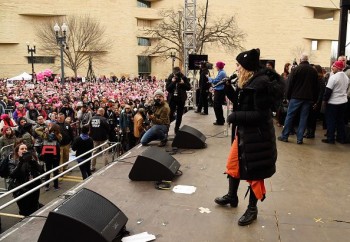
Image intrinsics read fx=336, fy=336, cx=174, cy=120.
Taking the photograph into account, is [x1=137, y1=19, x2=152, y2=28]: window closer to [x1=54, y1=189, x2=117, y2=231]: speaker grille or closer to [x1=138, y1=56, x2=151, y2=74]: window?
[x1=138, y1=56, x2=151, y2=74]: window

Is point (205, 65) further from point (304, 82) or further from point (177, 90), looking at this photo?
point (304, 82)

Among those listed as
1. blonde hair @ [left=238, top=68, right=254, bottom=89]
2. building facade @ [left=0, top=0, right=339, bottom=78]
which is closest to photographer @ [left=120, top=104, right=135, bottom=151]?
blonde hair @ [left=238, top=68, right=254, bottom=89]

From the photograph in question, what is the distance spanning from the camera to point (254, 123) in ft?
11.1

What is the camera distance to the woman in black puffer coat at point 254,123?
11.0 ft

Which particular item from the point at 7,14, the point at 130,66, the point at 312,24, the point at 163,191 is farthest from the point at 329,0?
the point at 163,191

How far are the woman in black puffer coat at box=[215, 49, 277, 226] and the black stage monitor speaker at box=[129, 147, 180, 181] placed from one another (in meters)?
1.68

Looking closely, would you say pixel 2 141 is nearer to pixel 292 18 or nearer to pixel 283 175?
pixel 283 175

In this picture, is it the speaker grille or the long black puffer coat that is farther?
the long black puffer coat

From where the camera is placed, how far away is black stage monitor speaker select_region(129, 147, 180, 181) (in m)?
5.04

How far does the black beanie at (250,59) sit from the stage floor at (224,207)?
171 cm

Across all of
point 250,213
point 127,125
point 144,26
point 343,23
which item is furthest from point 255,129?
point 144,26

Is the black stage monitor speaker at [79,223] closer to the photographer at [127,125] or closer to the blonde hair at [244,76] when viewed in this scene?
the blonde hair at [244,76]

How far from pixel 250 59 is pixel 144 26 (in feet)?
160

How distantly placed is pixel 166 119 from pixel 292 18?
47278 millimetres
